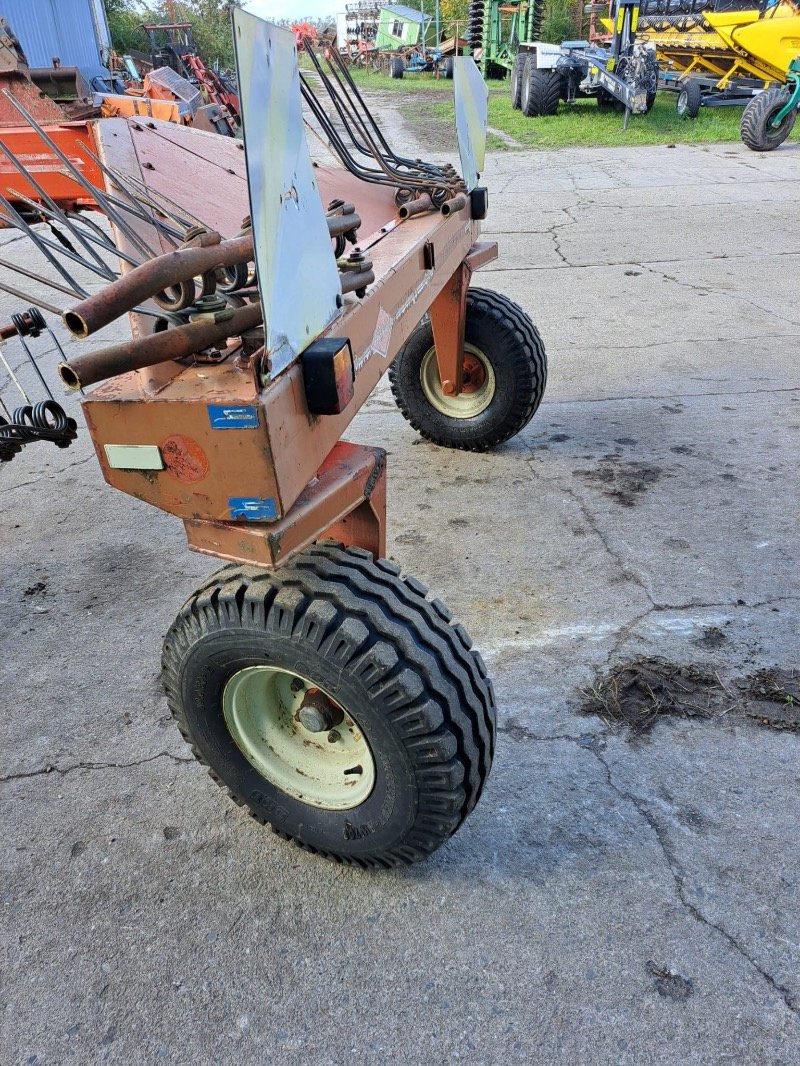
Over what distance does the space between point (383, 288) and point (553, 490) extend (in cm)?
192

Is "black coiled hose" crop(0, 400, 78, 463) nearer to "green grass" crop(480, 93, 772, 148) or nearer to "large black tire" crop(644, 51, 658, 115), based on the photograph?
"green grass" crop(480, 93, 772, 148)

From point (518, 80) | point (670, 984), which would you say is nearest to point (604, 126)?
point (518, 80)

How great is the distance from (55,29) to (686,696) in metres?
25.4

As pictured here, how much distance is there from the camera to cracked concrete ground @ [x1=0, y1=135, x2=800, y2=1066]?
1.75 metres

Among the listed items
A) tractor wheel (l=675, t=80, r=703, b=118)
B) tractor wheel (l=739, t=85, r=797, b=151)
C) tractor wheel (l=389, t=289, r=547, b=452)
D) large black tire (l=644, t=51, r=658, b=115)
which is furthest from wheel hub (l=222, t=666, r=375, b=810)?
tractor wheel (l=675, t=80, r=703, b=118)

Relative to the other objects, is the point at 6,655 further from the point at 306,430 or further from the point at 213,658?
the point at 306,430

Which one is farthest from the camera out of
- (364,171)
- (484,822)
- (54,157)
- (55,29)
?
(55,29)

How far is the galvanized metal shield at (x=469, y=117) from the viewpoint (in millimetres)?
3303

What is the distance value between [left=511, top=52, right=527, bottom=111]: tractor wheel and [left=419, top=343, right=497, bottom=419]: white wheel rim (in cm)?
1485

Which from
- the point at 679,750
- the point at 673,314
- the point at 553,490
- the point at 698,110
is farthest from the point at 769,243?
the point at 698,110

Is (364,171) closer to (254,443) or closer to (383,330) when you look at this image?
(383,330)

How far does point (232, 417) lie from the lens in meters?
1.49

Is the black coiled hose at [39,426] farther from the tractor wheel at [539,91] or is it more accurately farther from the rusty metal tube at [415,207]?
the tractor wheel at [539,91]

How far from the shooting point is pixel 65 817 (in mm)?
2260
